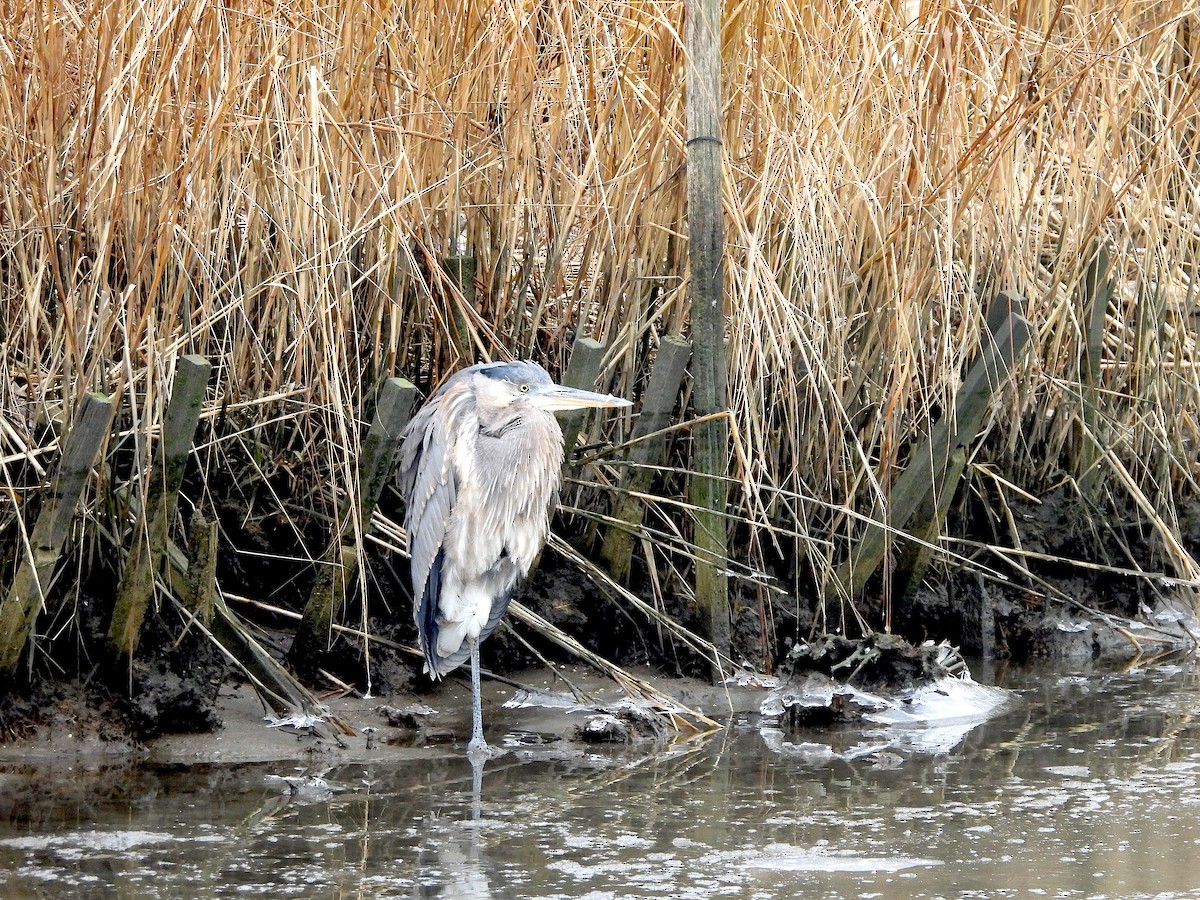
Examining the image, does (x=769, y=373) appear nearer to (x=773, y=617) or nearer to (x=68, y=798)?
(x=773, y=617)

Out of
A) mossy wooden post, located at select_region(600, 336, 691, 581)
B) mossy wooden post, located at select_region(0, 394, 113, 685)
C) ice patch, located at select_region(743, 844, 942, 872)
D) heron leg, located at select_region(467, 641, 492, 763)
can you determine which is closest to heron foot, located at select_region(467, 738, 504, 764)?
heron leg, located at select_region(467, 641, 492, 763)

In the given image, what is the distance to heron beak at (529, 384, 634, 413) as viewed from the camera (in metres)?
4.47

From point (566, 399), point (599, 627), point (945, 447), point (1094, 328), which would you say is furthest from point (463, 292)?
point (1094, 328)

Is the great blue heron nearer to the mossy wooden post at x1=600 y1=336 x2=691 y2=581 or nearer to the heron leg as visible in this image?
the heron leg

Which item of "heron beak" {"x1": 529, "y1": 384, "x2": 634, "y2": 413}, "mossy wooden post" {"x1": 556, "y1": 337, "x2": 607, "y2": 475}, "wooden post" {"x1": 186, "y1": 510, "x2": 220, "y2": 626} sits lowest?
"wooden post" {"x1": 186, "y1": 510, "x2": 220, "y2": 626}

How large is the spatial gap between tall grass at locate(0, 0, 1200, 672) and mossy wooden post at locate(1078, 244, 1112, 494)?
0.07 m

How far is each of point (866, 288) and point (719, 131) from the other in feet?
2.63

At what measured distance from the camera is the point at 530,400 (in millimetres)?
4555

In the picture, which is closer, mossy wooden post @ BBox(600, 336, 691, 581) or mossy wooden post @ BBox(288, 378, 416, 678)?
mossy wooden post @ BBox(288, 378, 416, 678)

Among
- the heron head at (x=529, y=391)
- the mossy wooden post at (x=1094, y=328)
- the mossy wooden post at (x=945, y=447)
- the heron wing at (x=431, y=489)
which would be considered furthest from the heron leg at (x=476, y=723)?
the mossy wooden post at (x=1094, y=328)

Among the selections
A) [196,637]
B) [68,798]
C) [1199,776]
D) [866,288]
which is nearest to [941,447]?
[866,288]

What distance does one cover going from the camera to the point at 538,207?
496cm

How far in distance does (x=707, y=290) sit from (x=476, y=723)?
1.48 m

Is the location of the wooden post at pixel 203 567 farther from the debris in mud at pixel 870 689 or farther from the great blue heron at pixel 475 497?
the debris in mud at pixel 870 689
